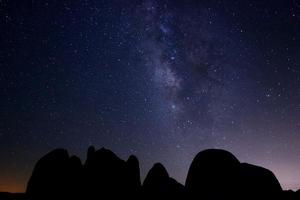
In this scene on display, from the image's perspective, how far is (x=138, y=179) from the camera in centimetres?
2375

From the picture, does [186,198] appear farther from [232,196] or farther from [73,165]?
[73,165]

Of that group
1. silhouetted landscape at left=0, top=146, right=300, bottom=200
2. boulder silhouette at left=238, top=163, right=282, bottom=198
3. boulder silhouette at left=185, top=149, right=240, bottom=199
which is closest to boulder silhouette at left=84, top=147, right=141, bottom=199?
silhouetted landscape at left=0, top=146, right=300, bottom=200

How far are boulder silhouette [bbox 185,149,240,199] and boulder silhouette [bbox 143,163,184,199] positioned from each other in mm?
4498

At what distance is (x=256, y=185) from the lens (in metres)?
16.5

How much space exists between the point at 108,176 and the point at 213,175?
29.8ft

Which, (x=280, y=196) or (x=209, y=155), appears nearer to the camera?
(x=280, y=196)

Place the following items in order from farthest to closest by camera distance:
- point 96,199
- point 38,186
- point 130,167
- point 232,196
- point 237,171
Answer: point 130,167
point 96,199
point 38,186
point 237,171
point 232,196

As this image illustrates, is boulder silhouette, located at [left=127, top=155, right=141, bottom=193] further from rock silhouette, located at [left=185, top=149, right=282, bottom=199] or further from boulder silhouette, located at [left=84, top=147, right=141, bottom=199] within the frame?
rock silhouette, located at [left=185, top=149, right=282, bottom=199]

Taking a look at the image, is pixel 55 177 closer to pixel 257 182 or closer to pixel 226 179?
pixel 226 179

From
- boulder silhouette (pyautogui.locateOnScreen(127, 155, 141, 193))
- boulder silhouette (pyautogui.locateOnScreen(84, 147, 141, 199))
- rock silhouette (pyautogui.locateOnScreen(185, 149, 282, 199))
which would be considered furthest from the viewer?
boulder silhouette (pyautogui.locateOnScreen(127, 155, 141, 193))

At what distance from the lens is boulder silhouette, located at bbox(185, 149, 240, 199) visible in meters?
16.2

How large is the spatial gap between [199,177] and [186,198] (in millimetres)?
1505

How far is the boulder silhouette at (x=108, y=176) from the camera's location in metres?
21.8

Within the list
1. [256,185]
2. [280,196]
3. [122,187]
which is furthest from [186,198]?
[122,187]
